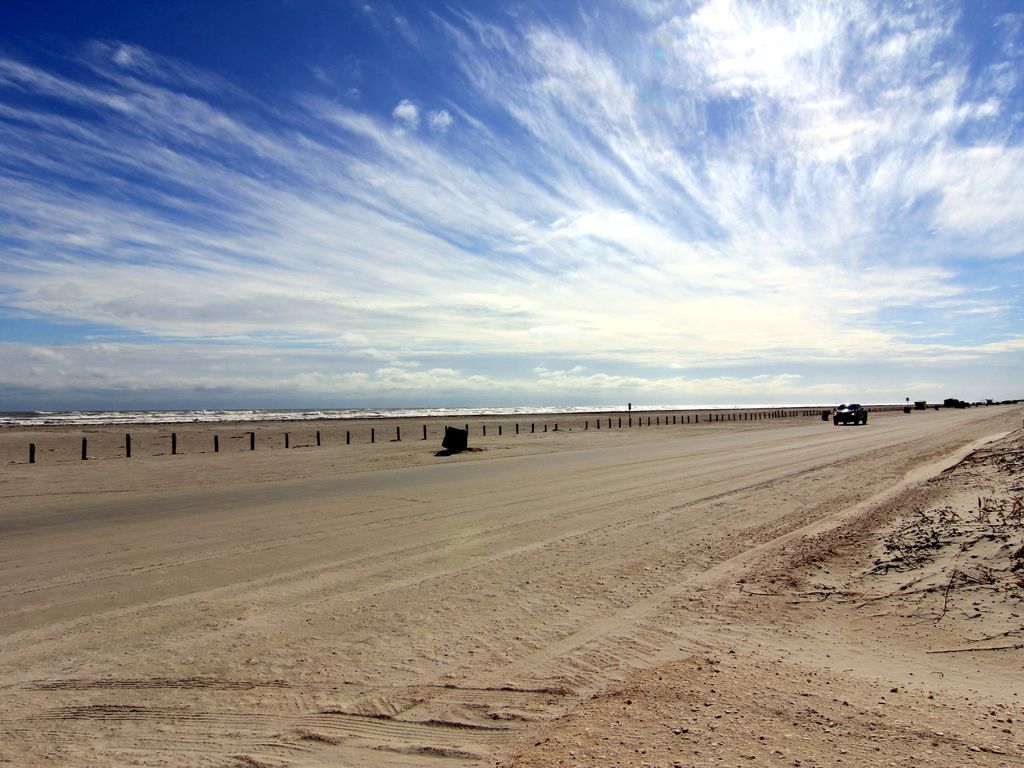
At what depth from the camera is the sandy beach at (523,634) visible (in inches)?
149

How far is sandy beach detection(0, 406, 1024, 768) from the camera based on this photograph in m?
3.80

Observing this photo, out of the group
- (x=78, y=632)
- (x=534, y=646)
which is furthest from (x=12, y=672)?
(x=534, y=646)

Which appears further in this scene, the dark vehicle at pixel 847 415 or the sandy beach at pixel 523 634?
the dark vehicle at pixel 847 415

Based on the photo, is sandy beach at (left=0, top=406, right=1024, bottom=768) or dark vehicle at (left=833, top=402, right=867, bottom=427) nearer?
sandy beach at (left=0, top=406, right=1024, bottom=768)

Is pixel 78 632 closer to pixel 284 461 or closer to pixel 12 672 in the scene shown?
pixel 12 672

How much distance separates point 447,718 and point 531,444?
28.9 metres

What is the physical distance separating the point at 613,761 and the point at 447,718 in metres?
1.15

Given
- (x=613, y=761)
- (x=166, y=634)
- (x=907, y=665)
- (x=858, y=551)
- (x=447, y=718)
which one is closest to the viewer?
(x=613, y=761)

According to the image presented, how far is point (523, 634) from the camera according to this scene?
18.3ft

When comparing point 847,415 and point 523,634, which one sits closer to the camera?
point 523,634

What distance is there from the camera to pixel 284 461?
24.1 metres

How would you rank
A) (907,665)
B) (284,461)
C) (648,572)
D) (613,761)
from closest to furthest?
1. (613,761)
2. (907,665)
3. (648,572)
4. (284,461)

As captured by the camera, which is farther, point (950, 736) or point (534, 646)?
point (534, 646)

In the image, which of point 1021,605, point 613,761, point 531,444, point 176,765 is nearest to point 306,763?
point 176,765
